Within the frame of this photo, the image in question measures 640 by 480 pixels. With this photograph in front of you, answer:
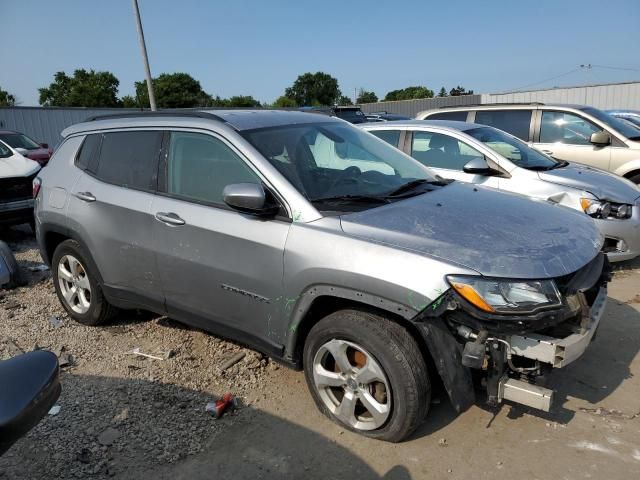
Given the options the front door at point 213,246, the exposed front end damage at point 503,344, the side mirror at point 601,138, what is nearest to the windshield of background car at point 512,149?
the side mirror at point 601,138

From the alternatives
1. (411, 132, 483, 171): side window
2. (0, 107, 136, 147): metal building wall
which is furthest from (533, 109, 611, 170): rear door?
(0, 107, 136, 147): metal building wall

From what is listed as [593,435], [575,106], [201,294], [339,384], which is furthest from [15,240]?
[575,106]

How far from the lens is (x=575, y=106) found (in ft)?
25.4

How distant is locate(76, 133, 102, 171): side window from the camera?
4168 mm

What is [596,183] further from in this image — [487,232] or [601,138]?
[487,232]

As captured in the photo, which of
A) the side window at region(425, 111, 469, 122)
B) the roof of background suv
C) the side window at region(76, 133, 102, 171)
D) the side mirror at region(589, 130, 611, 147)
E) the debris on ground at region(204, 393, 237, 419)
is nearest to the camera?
the debris on ground at region(204, 393, 237, 419)

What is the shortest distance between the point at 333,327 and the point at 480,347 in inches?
30.6

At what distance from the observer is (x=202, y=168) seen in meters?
3.43

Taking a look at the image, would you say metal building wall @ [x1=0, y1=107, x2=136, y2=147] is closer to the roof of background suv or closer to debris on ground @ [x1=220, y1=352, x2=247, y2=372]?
the roof of background suv

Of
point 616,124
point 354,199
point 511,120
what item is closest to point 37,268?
point 354,199

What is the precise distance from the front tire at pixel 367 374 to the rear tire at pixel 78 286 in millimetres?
2207

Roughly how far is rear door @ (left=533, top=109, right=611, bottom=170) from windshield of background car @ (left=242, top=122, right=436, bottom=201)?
4.58m

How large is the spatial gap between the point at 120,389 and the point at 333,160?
86.4 inches

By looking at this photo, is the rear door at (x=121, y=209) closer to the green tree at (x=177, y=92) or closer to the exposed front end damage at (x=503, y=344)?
the exposed front end damage at (x=503, y=344)
